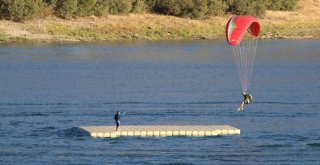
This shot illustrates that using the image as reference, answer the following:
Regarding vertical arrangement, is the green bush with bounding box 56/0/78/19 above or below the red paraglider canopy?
above

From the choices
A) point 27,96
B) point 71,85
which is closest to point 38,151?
point 27,96

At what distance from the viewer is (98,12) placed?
10625cm

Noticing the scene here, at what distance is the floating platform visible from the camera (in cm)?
4644

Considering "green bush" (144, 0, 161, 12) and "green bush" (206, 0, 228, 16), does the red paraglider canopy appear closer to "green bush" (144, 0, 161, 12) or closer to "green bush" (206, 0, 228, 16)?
"green bush" (144, 0, 161, 12)

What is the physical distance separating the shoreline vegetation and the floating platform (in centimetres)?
4995

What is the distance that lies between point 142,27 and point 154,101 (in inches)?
1843

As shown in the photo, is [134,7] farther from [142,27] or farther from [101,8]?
[142,27]

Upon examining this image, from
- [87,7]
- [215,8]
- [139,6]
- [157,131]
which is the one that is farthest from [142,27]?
[157,131]

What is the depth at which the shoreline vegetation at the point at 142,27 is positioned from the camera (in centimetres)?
9831

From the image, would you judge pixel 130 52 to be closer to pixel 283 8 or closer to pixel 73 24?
pixel 73 24

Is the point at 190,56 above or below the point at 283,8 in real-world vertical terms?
below

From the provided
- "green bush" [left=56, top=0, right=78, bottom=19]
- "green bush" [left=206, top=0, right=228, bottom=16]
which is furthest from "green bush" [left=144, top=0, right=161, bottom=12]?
"green bush" [left=56, top=0, right=78, bottom=19]

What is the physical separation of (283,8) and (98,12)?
928 inches

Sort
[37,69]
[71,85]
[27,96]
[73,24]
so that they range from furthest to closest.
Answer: [73,24] → [37,69] → [71,85] → [27,96]
